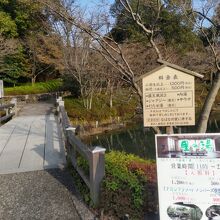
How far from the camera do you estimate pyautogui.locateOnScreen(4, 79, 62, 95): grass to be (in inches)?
1374

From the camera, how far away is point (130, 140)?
2008cm

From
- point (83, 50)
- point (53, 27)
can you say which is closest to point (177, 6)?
point (83, 50)

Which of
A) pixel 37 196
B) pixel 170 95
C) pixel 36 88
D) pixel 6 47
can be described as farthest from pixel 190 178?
pixel 36 88

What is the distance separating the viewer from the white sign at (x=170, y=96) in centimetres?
429

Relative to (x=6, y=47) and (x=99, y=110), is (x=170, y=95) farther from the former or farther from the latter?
(x=6, y=47)

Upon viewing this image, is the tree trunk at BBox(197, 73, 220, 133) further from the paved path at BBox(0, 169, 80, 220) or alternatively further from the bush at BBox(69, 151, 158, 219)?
the paved path at BBox(0, 169, 80, 220)

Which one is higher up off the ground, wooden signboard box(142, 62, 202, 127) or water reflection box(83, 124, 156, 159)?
wooden signboard box(142, 62, 202, 127)

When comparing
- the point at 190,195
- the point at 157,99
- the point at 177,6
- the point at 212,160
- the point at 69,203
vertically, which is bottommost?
the point at 69,203

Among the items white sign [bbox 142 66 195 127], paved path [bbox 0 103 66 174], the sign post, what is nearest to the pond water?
paved path [bbox 0 103 66 174]

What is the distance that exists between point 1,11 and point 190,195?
116 feet

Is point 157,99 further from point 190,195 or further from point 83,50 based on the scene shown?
point 83,50

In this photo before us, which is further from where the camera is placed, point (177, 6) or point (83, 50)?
point (83, 50)

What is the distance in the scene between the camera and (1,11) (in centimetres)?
3519

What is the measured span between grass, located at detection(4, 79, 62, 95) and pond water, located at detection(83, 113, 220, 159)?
48.8ft
